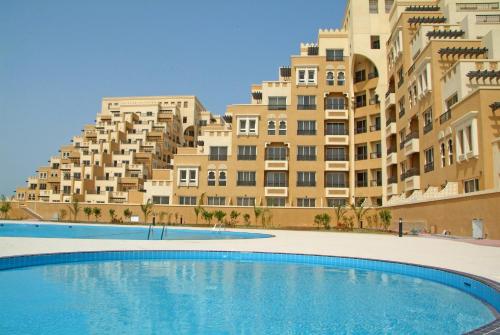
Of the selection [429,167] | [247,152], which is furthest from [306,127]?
[429,167]

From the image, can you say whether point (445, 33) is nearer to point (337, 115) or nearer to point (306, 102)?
point (337, 115)

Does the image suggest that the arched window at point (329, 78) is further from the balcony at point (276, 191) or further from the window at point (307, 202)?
the window at point (307, 202)

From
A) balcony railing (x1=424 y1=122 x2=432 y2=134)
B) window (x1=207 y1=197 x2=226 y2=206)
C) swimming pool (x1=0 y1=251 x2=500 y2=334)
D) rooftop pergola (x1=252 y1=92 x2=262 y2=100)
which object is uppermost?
rooftop pergola (x1=252 y1=92 x2=262 y2=100)

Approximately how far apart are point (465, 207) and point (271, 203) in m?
24.3

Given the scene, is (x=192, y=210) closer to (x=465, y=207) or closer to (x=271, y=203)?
(x=271, y=203)

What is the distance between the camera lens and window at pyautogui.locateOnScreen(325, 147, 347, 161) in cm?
4594

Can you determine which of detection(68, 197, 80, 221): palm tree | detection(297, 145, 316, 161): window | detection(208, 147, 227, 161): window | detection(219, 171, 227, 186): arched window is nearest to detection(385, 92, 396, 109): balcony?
detection(297, 145, 316, 161): window

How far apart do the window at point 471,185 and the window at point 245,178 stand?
23694mm

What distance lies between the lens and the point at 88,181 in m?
61.5

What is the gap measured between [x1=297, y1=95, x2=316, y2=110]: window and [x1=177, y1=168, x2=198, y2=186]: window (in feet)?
44.7

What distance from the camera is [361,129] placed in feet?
150

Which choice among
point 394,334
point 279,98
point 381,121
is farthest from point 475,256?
point 279,98

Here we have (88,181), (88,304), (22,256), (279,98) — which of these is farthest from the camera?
(88,181)

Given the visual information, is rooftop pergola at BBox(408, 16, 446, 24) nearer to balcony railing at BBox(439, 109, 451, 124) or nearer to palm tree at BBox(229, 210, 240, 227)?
balcony railing at BBox(439, 109, 451, 124)
